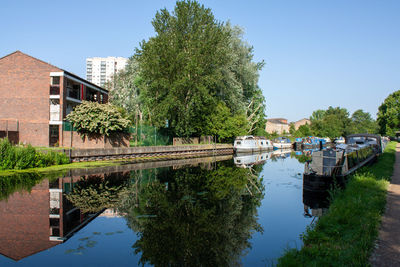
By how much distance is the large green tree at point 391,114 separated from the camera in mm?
73812

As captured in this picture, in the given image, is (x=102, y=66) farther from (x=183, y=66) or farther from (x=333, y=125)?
(x=183, y=66)

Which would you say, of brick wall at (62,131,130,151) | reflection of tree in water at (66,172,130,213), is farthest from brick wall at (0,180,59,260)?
brick wall at (62,131,130,151)

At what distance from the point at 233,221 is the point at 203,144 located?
29.5 meters

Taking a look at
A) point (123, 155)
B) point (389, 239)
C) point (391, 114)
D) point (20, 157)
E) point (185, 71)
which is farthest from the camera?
point (391, 114)

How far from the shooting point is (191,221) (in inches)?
294

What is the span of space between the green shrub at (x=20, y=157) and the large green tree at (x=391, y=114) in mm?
81818

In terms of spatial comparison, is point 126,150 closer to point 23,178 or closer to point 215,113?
point 23,178

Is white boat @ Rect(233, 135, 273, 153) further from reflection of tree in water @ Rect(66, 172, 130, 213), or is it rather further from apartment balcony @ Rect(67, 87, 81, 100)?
reflection of tree in water @ Rect(66, 172, 130, 213)

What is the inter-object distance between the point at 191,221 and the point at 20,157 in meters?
13.6

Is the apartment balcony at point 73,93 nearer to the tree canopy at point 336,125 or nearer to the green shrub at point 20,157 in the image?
the green shrub at point 20,157

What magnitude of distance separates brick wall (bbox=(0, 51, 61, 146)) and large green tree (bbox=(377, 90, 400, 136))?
79.1m

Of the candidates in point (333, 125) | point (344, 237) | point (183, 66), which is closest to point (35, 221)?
point (344, 237)

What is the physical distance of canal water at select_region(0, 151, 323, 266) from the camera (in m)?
5.45

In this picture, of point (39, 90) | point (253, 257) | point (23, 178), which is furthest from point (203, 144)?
point (253, 257)
